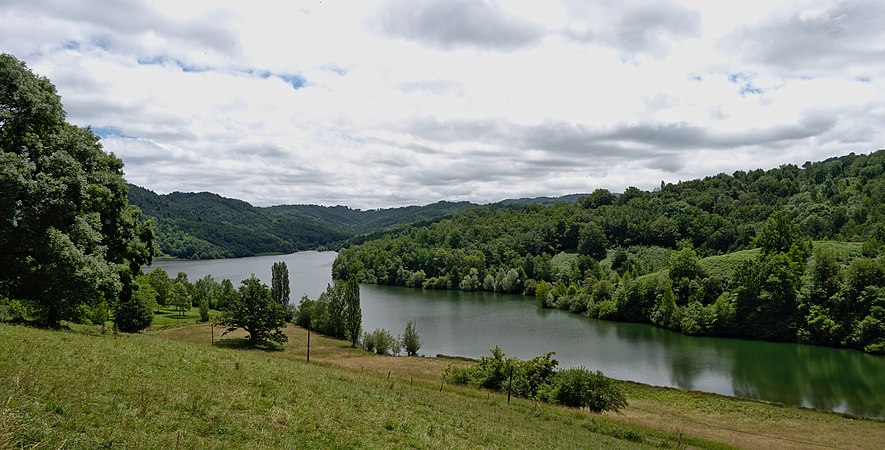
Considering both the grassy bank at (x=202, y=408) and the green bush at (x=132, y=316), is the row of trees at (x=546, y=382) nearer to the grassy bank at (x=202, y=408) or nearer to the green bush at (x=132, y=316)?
the grassy bank at (x=202, y=408)

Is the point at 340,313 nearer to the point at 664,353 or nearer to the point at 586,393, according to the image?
the point at 664,353

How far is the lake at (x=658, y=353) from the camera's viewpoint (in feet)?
137

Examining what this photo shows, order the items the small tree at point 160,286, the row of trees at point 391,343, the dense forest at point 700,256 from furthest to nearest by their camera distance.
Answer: the small tree at point 160,286, the dense forest at point 700,256, the row of trees at point 391,343

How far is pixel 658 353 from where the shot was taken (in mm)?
55469

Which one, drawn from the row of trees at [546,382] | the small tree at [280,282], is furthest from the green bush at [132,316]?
the row of trees at [546,382]

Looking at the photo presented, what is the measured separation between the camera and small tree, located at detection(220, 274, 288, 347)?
168 feet

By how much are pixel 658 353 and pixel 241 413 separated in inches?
2094

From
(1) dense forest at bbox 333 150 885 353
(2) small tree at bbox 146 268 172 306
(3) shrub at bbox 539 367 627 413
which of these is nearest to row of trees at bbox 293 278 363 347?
(2) small tree at bbox 146 268 172 306

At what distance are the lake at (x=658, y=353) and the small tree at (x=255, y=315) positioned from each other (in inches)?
670

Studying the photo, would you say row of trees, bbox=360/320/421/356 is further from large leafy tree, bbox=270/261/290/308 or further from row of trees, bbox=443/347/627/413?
large leafy tree, bbox=270/261/290/308

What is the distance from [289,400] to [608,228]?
12868 centimetres

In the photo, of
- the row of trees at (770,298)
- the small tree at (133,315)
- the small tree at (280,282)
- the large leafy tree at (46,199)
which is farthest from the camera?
the small tree at (280,282)

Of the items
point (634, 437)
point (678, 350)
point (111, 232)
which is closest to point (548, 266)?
point (678, 350)

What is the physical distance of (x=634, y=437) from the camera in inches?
882
